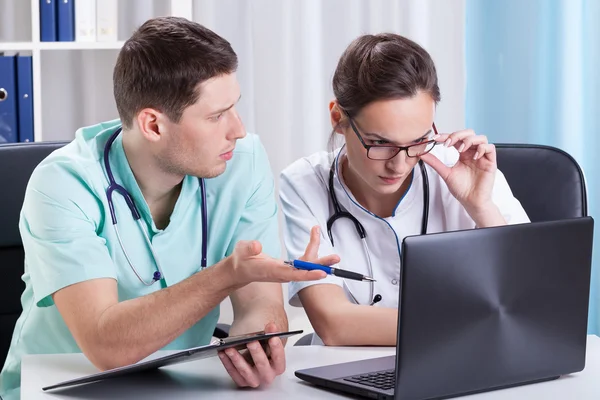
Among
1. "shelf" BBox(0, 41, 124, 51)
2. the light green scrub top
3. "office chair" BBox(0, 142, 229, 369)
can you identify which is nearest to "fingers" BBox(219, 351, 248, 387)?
the light green scrub top

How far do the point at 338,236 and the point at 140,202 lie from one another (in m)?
0.43

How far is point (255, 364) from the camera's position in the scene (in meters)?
1.24

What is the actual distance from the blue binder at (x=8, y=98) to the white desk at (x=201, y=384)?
159cm

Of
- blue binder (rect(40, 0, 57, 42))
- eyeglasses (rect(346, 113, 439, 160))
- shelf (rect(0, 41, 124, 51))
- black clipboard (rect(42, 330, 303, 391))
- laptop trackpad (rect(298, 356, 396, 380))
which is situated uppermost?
blue binder (rect(40, 0, 57, 42))

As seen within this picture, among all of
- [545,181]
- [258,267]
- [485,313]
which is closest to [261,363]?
[258,267]

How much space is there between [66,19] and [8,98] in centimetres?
32

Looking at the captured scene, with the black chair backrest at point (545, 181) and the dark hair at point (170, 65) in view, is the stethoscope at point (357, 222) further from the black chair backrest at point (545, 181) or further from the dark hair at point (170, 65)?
the dark hair at point (170, 65)

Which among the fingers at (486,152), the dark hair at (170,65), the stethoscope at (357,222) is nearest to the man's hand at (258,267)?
the dark hair at (170,65)

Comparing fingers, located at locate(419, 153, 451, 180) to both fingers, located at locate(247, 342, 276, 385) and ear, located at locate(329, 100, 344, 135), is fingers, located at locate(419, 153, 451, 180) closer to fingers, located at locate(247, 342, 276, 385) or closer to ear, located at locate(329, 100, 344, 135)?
ear, located at locate(329, 100, 344, 135)

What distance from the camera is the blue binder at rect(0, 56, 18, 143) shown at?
110 inches

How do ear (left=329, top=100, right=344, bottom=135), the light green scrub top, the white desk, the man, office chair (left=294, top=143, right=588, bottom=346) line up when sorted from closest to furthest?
the white desk, the man, the light green scrub top, ear (left=329, top=100, right=344, bottom=135), office chair (left=294, top=143, right=588, bottom=346)

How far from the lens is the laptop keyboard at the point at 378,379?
1.20m

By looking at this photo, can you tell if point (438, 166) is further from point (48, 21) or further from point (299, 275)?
point (48, 21)

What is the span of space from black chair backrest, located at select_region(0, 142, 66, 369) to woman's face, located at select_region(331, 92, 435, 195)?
25.2 inches
